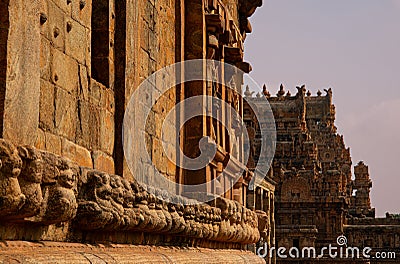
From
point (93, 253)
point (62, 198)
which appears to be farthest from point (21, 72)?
point (93, 253)

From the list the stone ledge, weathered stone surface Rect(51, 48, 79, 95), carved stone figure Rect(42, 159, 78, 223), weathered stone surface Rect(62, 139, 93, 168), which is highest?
weathered stone surface Rect(51, 48, 79, 95)

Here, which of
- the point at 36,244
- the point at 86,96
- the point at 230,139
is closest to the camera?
the point at 36,244

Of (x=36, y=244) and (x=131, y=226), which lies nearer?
(x=36, y=244)

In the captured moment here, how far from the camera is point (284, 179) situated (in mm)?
48531

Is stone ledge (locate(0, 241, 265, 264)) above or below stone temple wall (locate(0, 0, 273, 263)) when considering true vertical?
below

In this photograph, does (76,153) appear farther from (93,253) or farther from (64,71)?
(93,253)

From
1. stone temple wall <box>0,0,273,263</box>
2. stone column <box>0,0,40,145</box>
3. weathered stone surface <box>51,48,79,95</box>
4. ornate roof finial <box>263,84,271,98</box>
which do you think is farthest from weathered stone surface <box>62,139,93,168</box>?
ornate roof finial <box>263,84,271,98</box>

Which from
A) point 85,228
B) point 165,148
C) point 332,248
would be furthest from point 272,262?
point 85,228

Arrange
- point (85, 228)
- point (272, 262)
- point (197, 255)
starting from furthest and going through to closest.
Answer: point (272, 262), point (197, 255), point (85, 228)

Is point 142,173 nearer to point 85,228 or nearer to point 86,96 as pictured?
point 86,96

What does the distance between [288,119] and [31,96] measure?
5178 centimetres

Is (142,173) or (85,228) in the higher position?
(142,173)

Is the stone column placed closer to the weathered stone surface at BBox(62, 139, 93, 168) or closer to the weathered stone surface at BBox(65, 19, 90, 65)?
the weathered stone surface at BBox(62, 139, 93, 168)

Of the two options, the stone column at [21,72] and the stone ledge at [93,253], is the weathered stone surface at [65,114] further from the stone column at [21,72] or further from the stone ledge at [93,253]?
the stone ledge at [93,253]
